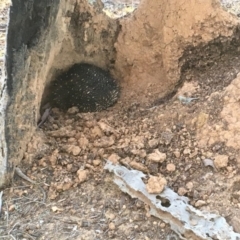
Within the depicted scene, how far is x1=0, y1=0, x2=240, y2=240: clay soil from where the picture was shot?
225cm

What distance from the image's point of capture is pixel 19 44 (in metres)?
2.39

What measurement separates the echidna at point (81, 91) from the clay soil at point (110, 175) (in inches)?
7.5

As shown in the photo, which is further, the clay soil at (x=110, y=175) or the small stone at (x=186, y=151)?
the small stone at (x=186, y=151)

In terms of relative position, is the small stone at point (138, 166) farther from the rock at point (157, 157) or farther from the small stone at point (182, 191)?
the small stone at point (182, 191)

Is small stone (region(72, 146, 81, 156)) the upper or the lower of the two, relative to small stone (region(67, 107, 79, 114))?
upper

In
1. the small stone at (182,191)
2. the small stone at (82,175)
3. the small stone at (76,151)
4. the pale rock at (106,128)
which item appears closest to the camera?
the small stone at (182,191)

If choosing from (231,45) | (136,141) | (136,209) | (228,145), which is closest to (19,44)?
(136,141)

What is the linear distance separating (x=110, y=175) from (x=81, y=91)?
0.81 m

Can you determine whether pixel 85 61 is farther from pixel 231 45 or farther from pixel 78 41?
pixel 231 45

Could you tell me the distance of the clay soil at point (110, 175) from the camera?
2.25m

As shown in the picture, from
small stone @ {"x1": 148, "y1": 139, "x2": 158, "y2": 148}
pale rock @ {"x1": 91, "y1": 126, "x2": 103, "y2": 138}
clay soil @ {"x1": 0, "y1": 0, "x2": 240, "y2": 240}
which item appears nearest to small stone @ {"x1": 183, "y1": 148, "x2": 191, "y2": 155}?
clay soil @ {"x1": 0, "y1": 0, "x2": 240, "y2": 240}

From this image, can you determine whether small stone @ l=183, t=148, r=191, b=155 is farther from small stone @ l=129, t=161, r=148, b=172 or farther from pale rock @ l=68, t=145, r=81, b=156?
pale rock @ l=68, t=145, r=81, b=156

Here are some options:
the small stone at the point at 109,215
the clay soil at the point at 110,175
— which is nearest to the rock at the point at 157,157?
the clay soil at the point at 110,175

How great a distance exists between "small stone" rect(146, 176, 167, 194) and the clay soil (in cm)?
7
